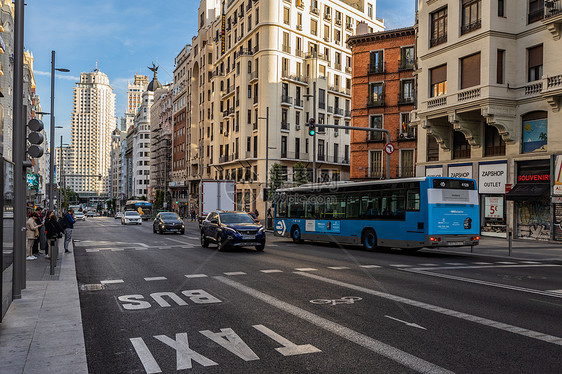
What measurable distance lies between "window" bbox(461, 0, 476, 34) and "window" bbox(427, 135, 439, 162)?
7401mm

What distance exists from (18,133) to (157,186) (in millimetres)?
113365

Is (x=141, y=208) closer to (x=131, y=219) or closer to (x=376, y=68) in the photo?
(x=131, y=219)

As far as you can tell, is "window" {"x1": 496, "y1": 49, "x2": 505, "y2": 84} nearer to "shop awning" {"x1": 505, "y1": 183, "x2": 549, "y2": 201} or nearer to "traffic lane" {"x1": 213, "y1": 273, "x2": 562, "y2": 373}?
"shop awning" {"x1": 505, "y1": 183, "x2": 549, "y2": 201}

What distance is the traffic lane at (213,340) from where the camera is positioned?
17.8 ft

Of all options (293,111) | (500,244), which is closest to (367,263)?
(500,244)

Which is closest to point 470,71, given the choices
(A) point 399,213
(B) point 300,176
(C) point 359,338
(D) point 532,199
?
(D) point 532,199

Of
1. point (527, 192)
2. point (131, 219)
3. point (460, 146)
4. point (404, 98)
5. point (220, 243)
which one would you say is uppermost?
point (404, 98)

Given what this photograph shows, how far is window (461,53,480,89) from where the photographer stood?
88.8 ft

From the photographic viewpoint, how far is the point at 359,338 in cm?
645

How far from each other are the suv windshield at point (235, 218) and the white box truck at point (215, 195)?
15924mm

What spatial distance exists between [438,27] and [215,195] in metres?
19.6

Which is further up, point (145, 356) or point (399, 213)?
point (399, 213)

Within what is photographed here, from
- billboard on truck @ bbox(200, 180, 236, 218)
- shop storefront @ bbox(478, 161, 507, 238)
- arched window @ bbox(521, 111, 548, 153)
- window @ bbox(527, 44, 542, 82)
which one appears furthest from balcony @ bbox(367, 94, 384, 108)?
arched window @ bbox(521, 111, 548, 153)

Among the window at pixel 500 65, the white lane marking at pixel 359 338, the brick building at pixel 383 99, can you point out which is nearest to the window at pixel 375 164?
the brick building at pixel 383 99
